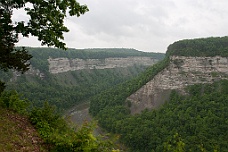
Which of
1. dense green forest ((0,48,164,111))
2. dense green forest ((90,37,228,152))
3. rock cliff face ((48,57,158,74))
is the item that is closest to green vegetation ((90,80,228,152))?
dense green forest ((90,37,228,152))

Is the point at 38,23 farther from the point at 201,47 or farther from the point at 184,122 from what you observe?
the point at 201,47

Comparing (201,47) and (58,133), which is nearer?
(58,133)

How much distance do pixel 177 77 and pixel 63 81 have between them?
2880 inches

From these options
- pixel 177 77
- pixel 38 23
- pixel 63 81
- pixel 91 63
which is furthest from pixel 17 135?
pixel 91 63

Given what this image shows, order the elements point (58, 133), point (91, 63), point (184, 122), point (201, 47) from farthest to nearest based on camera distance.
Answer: point (91, 63) < point (201, 47) < point (184, 122) < point (58, 133)

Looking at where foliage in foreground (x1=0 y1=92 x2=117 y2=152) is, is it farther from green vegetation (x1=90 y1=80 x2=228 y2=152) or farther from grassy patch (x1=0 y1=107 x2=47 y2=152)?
green vegetation (x1=90 y1=80 x2=228 y2=152)

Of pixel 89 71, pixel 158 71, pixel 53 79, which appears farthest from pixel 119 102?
pixel 89 71

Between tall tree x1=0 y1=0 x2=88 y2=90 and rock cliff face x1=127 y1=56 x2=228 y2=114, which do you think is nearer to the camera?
tall tree x1=0 y1=0 x2=88 y2=90

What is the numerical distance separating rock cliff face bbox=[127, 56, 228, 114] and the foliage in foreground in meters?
53.5

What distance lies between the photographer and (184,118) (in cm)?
5234

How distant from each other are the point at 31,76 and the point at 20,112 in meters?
102

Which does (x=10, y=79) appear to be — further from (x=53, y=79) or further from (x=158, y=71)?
(x=158, y=71)

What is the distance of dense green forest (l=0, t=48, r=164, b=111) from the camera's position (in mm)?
94562

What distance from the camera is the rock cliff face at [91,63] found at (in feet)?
441
